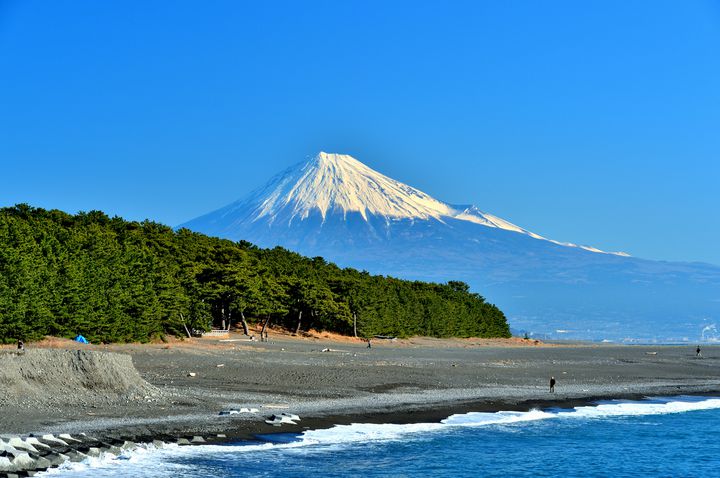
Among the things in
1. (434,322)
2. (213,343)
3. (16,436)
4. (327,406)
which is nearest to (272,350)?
(213,343)

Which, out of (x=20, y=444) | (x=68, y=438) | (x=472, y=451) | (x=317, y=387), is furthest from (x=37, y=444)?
(x=317, y=387)

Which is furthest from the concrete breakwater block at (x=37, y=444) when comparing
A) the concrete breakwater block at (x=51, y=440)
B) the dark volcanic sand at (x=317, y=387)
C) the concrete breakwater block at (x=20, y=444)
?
the dark volcanic sand at (x=317, y=387)

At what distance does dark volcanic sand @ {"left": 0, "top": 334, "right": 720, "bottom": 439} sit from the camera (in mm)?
29894

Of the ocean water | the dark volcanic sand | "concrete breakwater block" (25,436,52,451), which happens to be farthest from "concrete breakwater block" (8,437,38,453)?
the dark volcanic sand

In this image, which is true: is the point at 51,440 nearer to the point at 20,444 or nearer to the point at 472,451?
the point at 20,444

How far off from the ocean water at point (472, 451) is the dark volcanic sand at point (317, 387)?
5.66 feet

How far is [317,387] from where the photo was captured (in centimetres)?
4162

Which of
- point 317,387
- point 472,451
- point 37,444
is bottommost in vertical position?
point 472,451

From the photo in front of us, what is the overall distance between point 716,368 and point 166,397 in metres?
55.7

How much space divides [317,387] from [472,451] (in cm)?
1204

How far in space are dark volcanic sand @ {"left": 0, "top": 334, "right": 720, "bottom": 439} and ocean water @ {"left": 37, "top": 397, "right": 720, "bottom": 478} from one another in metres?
1.73

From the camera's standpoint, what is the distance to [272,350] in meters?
62.8

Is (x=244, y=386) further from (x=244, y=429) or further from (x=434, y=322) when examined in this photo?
(x=434, y=322)

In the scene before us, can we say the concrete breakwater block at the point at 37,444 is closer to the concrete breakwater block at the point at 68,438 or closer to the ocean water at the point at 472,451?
the concrete breakwater block at the point at 68,438
